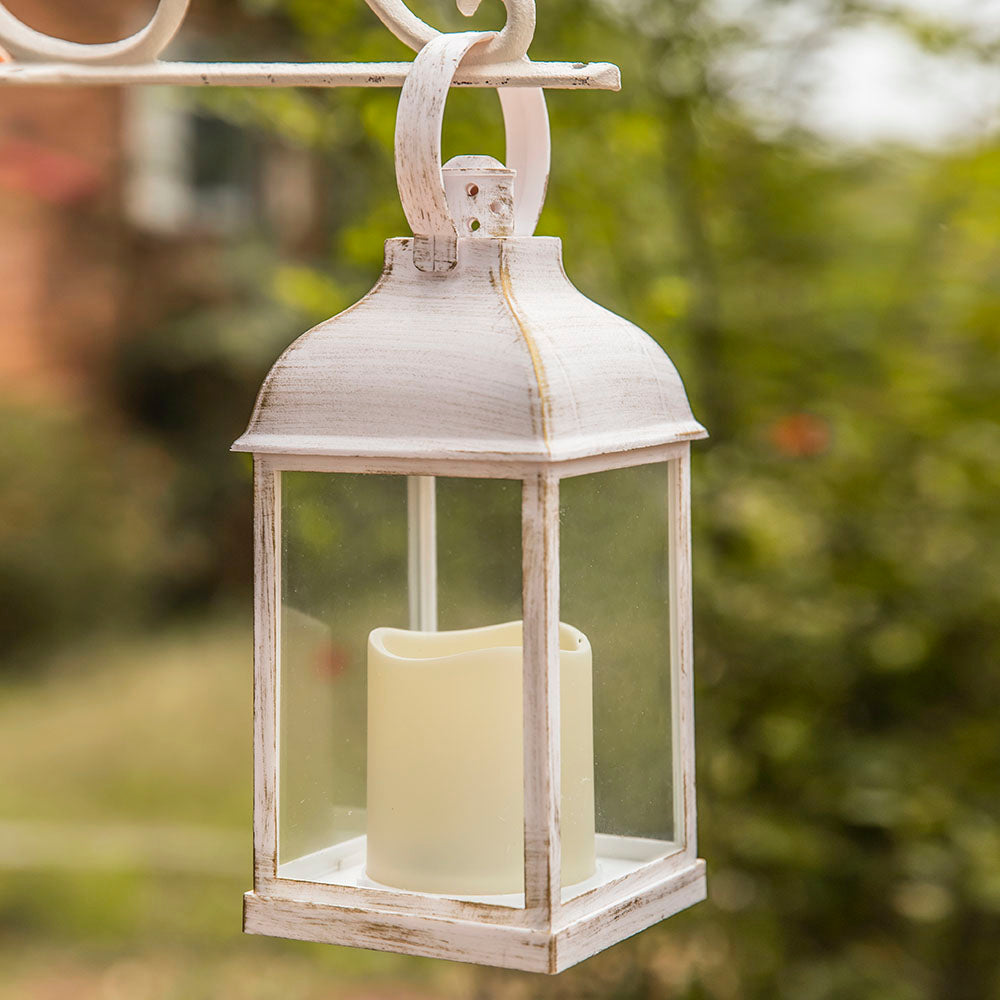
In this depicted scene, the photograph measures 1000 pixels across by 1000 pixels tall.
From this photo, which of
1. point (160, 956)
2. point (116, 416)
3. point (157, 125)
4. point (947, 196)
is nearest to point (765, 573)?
point (947, 196)

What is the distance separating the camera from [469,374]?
84cm

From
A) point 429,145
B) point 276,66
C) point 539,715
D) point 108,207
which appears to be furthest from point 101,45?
point 108,207

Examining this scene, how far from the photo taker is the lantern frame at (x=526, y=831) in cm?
84

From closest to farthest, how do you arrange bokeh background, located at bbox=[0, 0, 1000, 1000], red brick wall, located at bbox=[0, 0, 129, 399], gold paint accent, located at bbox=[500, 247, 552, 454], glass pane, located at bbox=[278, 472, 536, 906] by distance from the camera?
gold paint accent, located at bbox=[500, 247, 552, 454]
glass pane, located at bbox=[278, 472, 536, 906]
bokeh background, located at bbox=[0, 0, 1000, 1000]
red brick wall, located at bbox=[0, 0, 129, 399]

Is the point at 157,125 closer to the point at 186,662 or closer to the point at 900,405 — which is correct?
the point at 186,662

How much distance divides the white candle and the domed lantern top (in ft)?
0.54

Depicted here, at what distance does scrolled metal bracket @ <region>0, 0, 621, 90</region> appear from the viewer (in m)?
0.92

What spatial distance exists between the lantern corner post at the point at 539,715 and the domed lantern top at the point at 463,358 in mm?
54

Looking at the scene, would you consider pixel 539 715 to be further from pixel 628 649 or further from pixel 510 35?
pixel 510 35

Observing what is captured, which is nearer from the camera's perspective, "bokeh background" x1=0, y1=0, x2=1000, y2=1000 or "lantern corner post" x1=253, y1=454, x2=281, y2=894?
"lantern corner post" x1=253, y1=454, x2=281, y2=894

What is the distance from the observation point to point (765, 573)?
2.46m

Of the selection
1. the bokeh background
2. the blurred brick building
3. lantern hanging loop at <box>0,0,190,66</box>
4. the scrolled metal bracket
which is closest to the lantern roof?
the scrolled metal bracket

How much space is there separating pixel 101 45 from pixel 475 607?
482mm

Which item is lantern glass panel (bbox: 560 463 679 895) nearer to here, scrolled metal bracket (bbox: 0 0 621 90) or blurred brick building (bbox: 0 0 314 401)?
scrolled metal bracket (bbox: 0 0 621 90)
